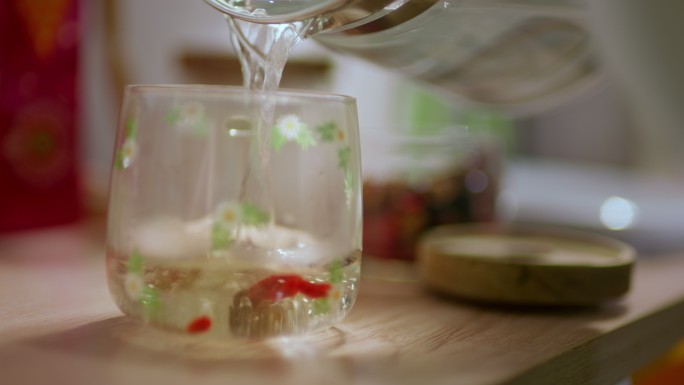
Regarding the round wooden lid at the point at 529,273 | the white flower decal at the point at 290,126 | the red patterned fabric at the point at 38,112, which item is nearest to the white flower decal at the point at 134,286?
the white flower decal at the point at 290,126

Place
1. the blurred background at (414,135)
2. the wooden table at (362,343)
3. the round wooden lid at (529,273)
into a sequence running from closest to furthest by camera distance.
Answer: the wooden table at (362,343), the round wooden lid at (529,273), the blurred background at (414,135)

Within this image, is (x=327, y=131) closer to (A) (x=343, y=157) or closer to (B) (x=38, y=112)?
(A) (x=343, y=157)

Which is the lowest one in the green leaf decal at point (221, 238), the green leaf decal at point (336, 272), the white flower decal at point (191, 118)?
the green leaf decal at point (336, 272)

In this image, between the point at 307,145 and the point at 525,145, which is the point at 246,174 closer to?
the point at 307,145

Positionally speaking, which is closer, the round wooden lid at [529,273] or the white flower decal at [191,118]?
the white flower decal at [191,118]

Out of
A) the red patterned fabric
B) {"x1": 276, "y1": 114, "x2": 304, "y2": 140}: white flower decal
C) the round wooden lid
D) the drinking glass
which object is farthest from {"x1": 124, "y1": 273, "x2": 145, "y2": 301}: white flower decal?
the red patterned fabric

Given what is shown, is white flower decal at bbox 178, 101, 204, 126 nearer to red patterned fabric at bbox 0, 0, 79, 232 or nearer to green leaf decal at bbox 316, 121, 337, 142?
green leaf decal at bbox 316, 121, 337, 142

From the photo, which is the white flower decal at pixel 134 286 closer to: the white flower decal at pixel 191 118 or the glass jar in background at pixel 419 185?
the white flower decal at pixel 191 118
